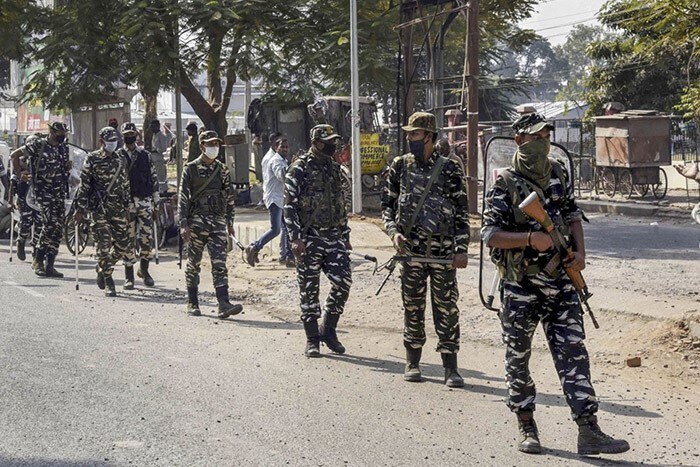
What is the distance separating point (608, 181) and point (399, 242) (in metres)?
19.3

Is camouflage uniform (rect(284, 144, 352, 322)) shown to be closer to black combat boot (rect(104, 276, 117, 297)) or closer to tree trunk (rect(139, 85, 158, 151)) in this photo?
black combat boot (rect(104, 276, 117, 297))

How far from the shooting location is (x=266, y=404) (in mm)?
7660

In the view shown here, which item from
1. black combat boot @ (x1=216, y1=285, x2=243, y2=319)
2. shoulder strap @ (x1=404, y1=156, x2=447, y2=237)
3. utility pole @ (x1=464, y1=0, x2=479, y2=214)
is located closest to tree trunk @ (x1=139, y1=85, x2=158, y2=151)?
utility pole @ (x1=464, y1=0, x2=479, y2=214)

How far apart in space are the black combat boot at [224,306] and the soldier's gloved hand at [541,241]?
5770 millimetres

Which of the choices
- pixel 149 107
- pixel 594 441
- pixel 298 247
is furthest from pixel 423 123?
pixel 149 107

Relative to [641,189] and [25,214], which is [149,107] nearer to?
[641,189]

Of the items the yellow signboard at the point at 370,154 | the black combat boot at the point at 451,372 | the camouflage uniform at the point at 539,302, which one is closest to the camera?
the camouflage uniform at the point at 539,302

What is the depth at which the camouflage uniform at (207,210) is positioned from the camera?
11.5 m

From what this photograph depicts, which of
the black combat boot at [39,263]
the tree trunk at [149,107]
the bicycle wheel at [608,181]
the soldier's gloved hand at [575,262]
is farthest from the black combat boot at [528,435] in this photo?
the bicycle wheel at [608,181]

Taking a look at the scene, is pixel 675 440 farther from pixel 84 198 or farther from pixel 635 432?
pixel 84 198

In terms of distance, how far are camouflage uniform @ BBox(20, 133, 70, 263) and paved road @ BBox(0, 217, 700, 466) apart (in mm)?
4429

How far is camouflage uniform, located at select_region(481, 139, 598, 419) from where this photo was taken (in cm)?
631

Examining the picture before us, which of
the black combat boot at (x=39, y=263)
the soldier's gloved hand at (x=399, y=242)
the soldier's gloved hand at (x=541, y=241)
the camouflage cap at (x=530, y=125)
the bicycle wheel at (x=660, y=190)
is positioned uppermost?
the camouflage cap at (x=530, y=125)

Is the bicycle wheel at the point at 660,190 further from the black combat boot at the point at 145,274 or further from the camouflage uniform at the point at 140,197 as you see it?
the camouflage uniform at the point at 140,197
